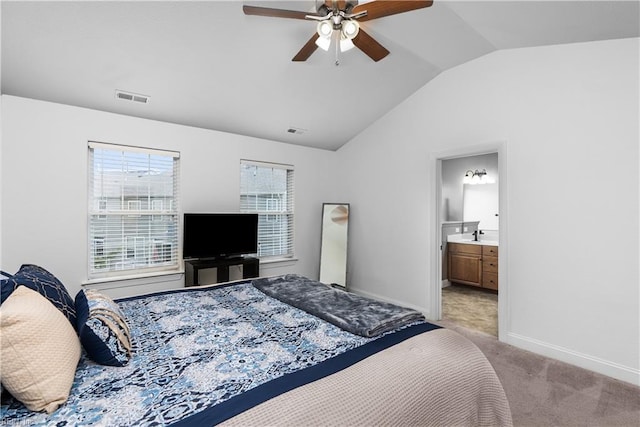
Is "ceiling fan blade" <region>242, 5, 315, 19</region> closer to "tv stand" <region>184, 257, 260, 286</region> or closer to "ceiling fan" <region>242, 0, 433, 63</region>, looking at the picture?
"ceiling fan" <region>242, 0, 433, 63</region>

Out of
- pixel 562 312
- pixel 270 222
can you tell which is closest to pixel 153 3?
pixel 270 222

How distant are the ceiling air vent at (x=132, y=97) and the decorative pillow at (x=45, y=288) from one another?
2.07 meters

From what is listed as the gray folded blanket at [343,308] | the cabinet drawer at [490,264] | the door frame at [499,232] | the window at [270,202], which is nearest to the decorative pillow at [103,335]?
the gray folded blanket at [343,308]

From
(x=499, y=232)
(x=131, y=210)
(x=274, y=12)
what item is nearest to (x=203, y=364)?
(x=274, y=12)

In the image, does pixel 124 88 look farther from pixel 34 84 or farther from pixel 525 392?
pixel 525 392

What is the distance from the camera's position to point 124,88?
309 cm

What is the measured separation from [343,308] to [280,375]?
84cm

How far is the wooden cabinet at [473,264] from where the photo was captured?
5020 mm

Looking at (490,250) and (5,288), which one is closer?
(5,288)

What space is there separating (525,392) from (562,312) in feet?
3.22

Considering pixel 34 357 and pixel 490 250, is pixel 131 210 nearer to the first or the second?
pixel 34 357

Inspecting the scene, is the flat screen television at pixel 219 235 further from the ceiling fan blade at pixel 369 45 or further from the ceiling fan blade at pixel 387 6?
the ceiling fan blade at pixel 387 6

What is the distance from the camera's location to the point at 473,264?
5.25m

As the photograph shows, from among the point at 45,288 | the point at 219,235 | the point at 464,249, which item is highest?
the point at 219,235
